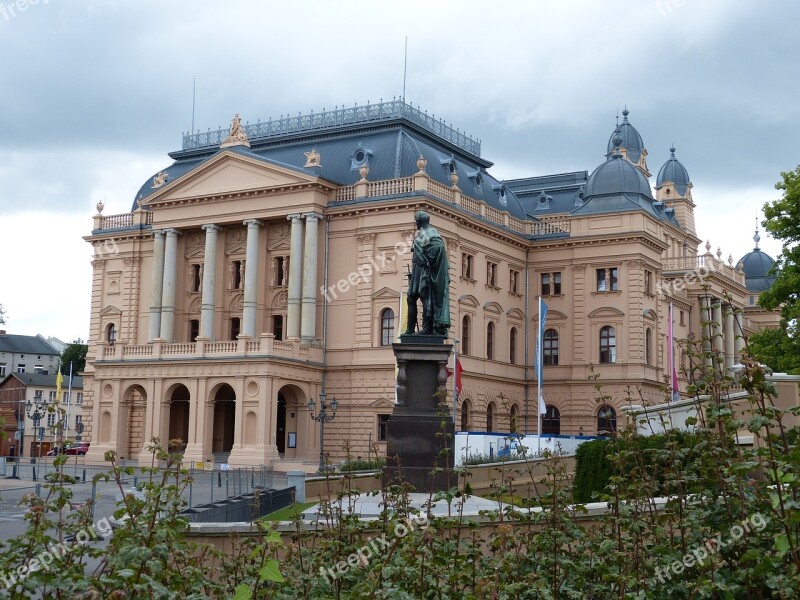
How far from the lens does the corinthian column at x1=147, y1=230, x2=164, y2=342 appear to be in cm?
6238

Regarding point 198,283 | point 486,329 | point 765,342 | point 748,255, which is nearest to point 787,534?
point 765,342

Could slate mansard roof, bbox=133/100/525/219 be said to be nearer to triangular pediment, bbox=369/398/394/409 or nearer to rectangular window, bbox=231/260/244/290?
rectangular window, bbox=231/260/244/290

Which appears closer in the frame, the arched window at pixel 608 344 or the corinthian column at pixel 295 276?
the corinthian column at pixel 295 276

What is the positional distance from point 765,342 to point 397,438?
88.3 feet

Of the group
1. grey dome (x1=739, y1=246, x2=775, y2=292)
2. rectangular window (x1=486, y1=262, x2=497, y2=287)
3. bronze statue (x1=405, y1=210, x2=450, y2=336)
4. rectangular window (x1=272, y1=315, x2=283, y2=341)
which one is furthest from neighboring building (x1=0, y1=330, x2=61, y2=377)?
bronze statue (x1=405, y1=210, x2=450, y2=336)

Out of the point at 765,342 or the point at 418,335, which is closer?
the point at 418,335

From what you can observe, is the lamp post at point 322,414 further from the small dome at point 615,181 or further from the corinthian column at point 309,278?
the small dome at point 615,181

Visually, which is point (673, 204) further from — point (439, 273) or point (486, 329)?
point (439, 273)

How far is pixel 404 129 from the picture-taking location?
199 ft

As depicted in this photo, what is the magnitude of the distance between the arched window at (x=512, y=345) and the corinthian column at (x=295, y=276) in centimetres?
1350

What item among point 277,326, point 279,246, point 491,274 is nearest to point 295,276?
point 279,246

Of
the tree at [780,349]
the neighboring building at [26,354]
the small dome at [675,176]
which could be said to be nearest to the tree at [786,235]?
the tree at [780,349]

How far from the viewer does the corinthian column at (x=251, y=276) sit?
192 feet

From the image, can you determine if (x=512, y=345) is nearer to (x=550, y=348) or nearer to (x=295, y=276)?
(x=550, y=348)
